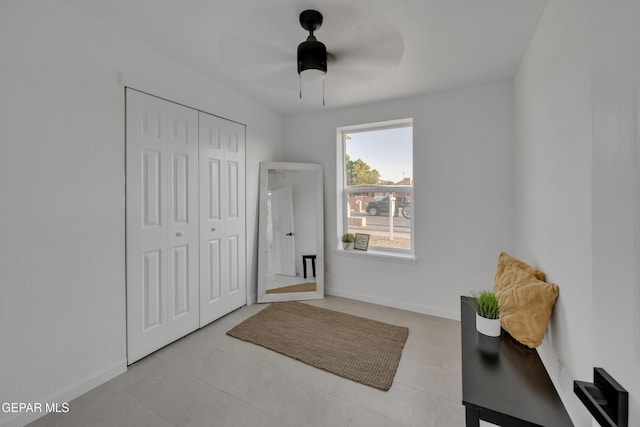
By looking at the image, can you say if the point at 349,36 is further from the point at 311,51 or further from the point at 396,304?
the point at 396,304

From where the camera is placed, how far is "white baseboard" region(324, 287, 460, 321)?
9.41 feet

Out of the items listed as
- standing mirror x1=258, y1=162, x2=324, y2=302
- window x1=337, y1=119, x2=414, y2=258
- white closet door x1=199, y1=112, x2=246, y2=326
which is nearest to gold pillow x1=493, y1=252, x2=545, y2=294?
window x1=337, y1=119, x2=414, y2=258

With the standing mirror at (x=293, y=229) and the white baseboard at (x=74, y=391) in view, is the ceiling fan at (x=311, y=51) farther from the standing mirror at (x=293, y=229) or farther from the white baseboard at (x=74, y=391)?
the white baseboard at (x=74, y=391)

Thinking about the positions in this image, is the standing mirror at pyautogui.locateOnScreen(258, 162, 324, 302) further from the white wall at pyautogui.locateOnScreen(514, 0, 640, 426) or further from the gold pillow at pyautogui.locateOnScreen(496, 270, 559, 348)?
the gold pillow at pyautogui.locateOnScreen(496, 270, 559, 348)

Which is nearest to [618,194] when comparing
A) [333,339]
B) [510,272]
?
[510,272]

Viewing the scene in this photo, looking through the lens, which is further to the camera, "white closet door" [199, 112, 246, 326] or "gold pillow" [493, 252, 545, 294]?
"white closet door" [199, 112, 246, 326]

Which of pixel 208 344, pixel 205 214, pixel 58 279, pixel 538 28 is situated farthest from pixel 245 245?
pixel 538 28

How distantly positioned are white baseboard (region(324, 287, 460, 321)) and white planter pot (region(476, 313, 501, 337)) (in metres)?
1.50

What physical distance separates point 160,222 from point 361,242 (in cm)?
223

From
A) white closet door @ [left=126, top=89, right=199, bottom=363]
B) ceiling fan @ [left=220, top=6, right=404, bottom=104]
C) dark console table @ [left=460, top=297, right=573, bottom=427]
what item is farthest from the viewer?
white closet door @ [left=126, top=89, right=199, bottom=363]

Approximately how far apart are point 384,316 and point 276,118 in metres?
2.85

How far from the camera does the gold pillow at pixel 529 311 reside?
1.30 metres

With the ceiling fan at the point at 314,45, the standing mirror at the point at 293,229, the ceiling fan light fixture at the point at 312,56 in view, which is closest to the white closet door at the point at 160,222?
the ceiling fan at the point at 314,45

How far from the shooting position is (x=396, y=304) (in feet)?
10.2
